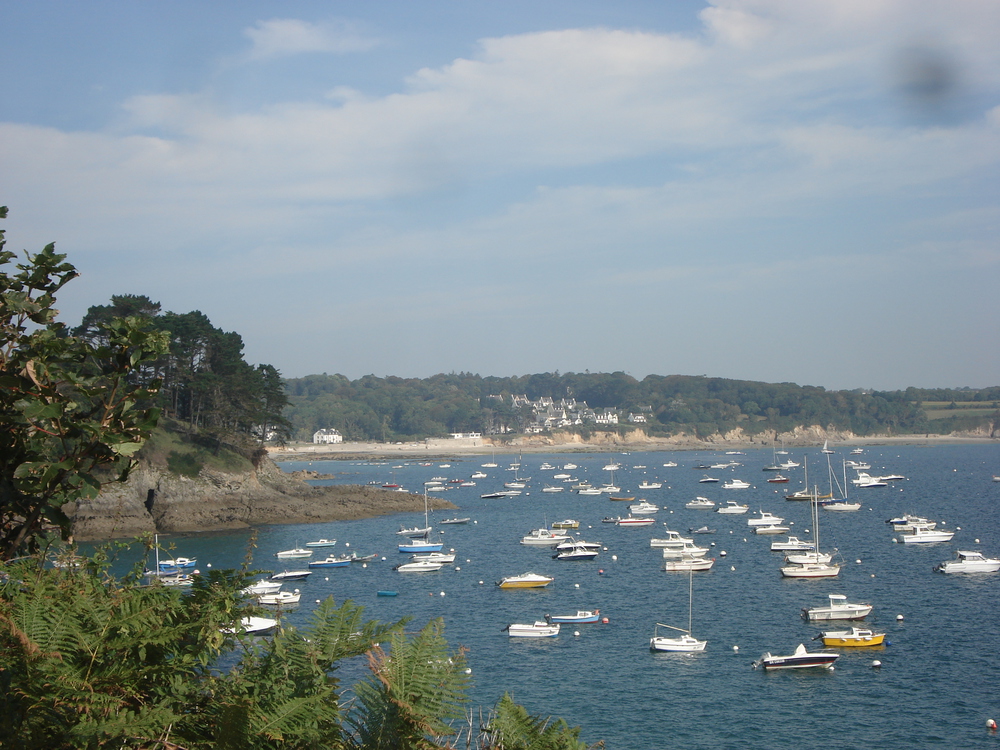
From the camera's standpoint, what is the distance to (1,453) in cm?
373

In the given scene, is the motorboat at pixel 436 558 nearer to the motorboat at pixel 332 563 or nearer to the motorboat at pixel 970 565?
the motorboat at pixel 332 563

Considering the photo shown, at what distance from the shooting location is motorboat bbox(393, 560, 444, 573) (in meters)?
44.0

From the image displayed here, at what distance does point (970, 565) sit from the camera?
4206cm

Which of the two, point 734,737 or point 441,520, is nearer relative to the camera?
point 734,737

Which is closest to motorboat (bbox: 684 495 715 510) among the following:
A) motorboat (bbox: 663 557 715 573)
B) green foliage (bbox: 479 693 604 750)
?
motorboat (bbox: 663 557 715 573)

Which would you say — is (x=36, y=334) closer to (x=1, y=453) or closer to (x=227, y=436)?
(x=1, y=453)

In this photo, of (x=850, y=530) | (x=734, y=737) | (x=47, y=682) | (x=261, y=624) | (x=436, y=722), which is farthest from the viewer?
(x=850, y=530)

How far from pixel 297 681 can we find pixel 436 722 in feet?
2.30

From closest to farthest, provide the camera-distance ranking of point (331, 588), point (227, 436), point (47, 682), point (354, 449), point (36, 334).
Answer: point (47, 682) → point (36, 334) → point (331, 588) → point (227, 436) → point (354, 449)

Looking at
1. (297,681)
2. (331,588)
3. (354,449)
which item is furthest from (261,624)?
(354,449)

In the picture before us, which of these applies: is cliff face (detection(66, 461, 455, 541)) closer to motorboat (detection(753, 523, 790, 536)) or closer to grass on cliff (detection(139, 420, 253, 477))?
grass on cliff (detection(139, 420, 253, 477))

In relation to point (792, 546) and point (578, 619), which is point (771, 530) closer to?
point (792, 546)

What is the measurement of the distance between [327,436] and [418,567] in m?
151

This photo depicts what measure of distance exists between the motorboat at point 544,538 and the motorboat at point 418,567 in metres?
10.7
